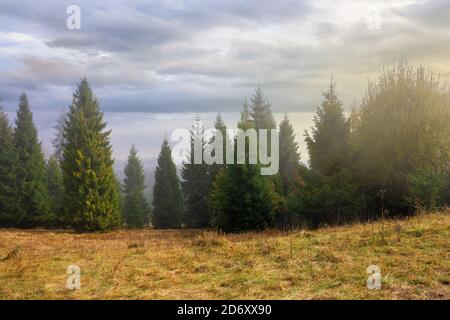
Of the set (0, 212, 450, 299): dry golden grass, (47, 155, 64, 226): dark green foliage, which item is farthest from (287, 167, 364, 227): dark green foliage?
(47, 155, 64, 226): dark green foliage

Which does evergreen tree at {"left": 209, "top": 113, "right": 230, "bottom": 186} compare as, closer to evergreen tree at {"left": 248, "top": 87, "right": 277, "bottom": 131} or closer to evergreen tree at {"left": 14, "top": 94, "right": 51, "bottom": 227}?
evergreen tree at {"left": 248, "top": 87, "right": 277, "bottom": 131}

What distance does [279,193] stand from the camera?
37750 mm

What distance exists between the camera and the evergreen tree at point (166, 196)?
56156mm

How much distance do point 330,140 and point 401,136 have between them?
13.8 ft

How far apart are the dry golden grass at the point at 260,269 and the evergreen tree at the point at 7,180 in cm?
3070

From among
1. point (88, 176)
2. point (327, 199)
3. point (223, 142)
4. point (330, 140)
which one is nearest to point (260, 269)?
point (327, 199)

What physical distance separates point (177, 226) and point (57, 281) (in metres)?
47.3

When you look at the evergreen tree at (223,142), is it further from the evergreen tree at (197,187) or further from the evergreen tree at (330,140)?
the evergreen tree at (330,140)

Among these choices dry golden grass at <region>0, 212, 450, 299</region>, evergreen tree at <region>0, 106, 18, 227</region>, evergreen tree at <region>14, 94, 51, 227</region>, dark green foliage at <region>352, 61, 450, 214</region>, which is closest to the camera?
dry golden grass at <region>0, 212, 450, 299</region>

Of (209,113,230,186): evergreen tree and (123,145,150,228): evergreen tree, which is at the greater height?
(209,113,230,186): evergreen tree

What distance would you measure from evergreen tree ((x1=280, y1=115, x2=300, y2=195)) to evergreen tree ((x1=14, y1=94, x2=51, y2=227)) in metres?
25.0

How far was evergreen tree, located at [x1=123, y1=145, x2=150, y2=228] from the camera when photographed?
57.3 m
